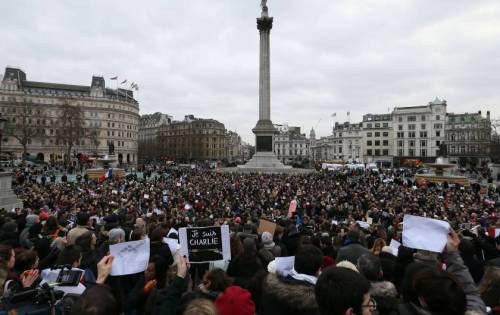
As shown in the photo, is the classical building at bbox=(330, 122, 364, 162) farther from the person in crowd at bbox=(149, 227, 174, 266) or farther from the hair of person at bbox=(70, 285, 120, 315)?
the hair of person at bbox=(70, 285, 120, 315)

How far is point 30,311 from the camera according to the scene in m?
3.26

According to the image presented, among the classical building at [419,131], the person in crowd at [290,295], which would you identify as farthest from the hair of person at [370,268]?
the classical building at [419,131]

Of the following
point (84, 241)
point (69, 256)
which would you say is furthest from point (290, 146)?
point (69, 256)

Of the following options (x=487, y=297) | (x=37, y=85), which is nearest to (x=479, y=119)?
(x=487, y=297)

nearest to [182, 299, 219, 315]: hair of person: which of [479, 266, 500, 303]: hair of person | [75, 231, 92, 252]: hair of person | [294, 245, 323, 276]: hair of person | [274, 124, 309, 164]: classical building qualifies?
[294, 245, 323, 276]: hair of person

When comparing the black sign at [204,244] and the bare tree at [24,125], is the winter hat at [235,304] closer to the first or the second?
the black sign at [204,244]

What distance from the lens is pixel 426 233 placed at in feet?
14.4

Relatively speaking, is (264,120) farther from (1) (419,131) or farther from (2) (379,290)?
(1) (419,131)

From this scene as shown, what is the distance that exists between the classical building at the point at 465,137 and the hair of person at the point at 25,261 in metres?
98.4

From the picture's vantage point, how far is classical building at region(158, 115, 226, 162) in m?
131

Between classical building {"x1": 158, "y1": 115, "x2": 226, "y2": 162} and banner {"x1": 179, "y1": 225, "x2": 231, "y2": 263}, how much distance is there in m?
124

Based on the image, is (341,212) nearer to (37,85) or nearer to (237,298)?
(237,298)

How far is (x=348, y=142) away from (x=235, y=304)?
403 feet

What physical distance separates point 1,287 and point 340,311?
364 cm
